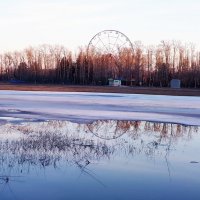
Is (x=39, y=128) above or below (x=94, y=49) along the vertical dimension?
below

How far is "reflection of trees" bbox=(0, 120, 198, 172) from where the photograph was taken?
1075cm

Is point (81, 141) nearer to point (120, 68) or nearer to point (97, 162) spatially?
point (97, 162)

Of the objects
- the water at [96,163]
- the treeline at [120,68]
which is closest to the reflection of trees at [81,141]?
the water at [96,163]

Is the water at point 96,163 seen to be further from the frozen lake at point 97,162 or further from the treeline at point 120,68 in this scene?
the treeline at point 120,68

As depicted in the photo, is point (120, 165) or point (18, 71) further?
point (18, 71)

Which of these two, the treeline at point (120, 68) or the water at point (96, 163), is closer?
the water at point (96, 163)

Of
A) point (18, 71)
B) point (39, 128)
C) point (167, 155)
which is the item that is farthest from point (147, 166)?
point (18, 71)

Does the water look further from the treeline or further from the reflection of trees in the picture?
the treeline

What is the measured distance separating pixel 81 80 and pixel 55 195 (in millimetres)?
97522

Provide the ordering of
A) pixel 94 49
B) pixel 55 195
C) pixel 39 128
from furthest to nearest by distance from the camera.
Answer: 1. pixel 94 49
2. pixel 39 128
3. pixel 55 195

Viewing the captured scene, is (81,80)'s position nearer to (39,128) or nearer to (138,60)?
(138,60)

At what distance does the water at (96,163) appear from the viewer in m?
8.03

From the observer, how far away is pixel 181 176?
A: 9.34m

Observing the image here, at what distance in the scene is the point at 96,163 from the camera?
10.5m
